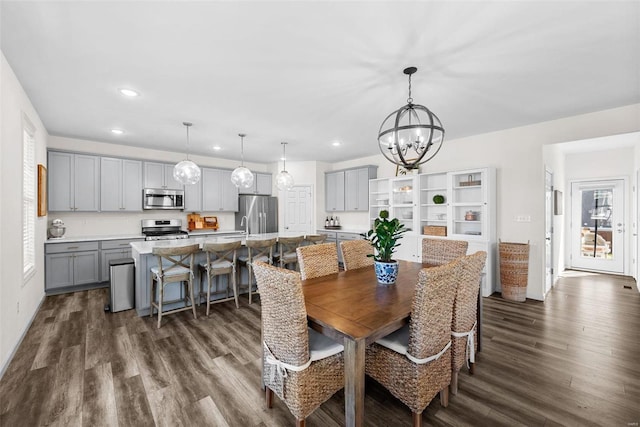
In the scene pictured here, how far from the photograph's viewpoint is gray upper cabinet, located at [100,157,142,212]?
4.84 metres

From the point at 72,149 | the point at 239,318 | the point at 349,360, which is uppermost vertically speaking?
the point at 72,149

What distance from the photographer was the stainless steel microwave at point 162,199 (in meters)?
5.20

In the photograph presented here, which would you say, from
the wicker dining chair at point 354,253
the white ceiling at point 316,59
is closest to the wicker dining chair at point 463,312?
the wicker dining chair at point 354,253

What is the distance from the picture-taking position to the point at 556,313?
3.46 metres

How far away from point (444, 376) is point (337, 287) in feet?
2.93

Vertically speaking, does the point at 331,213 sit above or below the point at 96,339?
above

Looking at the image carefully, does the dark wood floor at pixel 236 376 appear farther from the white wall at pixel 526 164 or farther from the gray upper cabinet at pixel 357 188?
the gray upper cabinet at pixel 357 188

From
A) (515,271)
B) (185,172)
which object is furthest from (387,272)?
(185,172)

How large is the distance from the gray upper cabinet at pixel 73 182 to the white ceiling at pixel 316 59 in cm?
97

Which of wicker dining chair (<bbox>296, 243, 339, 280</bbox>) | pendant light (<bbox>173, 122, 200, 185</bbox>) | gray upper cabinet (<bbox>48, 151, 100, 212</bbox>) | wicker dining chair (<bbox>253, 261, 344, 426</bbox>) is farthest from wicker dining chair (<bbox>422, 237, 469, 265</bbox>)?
gray upper cabinet (<bbox>48, 151, 100, 212</bbox>)

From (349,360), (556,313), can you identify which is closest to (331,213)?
(556,313)

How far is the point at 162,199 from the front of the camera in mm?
5355

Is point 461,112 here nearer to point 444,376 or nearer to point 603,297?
point 444,376

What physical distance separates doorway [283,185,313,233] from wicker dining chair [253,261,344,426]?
5.10 m
